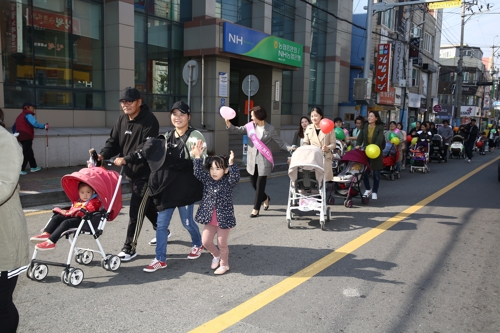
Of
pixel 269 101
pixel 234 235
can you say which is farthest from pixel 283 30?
pixel 234 235

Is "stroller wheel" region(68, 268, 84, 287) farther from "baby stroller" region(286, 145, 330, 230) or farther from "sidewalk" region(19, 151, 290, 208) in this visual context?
"sidewalk" region(19, 151, 290, 208)

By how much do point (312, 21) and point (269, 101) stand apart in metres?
7.16

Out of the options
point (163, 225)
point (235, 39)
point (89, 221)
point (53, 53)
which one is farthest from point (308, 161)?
point (235, 39)

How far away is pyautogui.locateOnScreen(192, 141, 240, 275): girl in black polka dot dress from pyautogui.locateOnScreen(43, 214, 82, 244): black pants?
125 cm

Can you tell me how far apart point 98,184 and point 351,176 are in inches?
202

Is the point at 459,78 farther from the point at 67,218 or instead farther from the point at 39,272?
the point at 39,272

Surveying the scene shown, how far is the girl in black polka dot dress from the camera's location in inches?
186

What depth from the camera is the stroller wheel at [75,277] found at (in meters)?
4.26

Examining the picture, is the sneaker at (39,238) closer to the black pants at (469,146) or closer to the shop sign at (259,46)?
the shop sign at (259,46)

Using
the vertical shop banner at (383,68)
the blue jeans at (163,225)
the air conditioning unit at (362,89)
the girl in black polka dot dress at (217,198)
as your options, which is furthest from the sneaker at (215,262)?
the vertical shop banner at (383,68)

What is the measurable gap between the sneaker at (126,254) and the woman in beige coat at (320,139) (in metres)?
3.96

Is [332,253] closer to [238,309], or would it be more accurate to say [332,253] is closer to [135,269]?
[238,309]

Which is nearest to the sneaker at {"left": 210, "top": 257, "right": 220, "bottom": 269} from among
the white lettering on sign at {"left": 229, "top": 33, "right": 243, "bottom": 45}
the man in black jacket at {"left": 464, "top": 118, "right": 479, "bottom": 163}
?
the white lettering on sign at {"left": 229, "top": 33, "right": 243, "bottom": 45}

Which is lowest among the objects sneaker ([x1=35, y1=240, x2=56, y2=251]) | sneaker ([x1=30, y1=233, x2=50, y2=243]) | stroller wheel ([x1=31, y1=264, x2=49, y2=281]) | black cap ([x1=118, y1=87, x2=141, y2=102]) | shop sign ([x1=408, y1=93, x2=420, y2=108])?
stroller wheel ([x1=31, y1=264, x2=49, y2=281])
